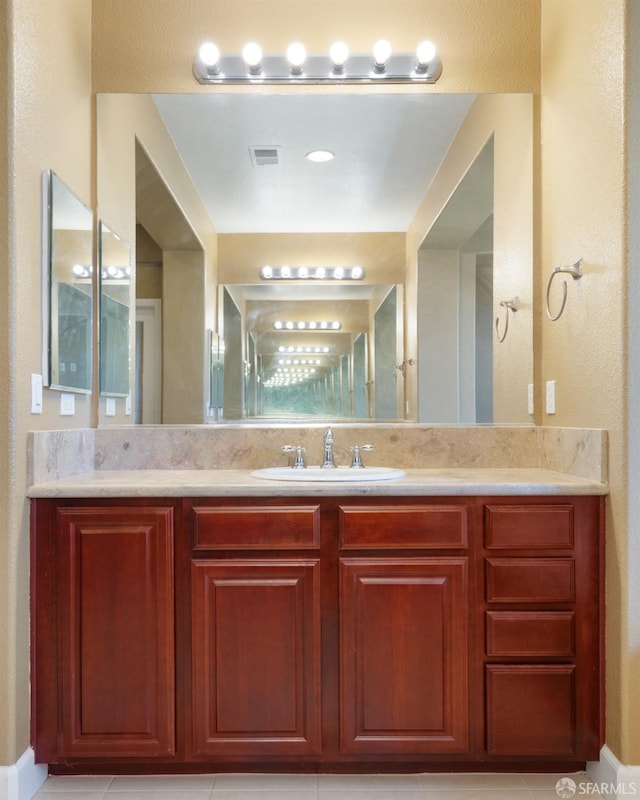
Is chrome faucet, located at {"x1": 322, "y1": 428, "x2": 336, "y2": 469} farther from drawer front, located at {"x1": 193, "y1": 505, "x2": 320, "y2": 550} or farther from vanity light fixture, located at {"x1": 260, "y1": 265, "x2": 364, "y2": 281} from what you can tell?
vanity light fixture, located at {"x1": 260, "y1": 265, "x2": 364, "y2": 281}

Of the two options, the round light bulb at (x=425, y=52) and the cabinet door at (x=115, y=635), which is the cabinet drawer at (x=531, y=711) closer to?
the cabinet door at (x=115, y=635)

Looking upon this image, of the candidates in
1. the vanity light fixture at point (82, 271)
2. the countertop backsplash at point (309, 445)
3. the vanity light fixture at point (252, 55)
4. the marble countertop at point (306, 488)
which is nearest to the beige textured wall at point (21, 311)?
the marble countertop at point (306, 488)

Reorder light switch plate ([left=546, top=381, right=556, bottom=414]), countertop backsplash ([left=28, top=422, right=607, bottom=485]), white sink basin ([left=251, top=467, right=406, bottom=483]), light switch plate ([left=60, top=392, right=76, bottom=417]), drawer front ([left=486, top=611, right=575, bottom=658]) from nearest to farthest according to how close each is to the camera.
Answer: drawer front ([left=486, top=611, right=575, bottom=658]) → white sink basin ([left=251, top=467, right=406, bottom=483]) → light switch plate ([left=60, top=392, right=76, bottom=417]) → light switch plate ([left=546, top=381, right=556, bottom=414]) → countertop backsplash ([left=28, top=422, right=607, bottom=485])

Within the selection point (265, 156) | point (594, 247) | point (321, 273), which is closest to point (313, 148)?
point (265, 156)

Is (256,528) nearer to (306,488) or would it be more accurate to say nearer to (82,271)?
(306,488)

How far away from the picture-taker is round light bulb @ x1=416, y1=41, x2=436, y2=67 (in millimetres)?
2199

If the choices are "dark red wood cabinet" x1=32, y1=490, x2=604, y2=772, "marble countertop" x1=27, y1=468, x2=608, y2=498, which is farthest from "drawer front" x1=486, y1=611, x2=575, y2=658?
"marble countertop" x1=27, y1=468, x2=608, y2=498

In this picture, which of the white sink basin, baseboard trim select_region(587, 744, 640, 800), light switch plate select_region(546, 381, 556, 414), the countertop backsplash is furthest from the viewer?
the countertop backsplash

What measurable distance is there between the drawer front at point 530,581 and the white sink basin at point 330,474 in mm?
419

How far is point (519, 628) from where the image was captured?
174 cm

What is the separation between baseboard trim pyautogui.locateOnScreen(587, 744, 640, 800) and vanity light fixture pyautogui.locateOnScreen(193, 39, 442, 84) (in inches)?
91.8

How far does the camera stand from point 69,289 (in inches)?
78.7

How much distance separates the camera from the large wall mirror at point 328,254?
229 centimetres

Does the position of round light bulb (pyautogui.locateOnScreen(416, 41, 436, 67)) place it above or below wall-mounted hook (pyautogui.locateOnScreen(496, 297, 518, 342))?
above
